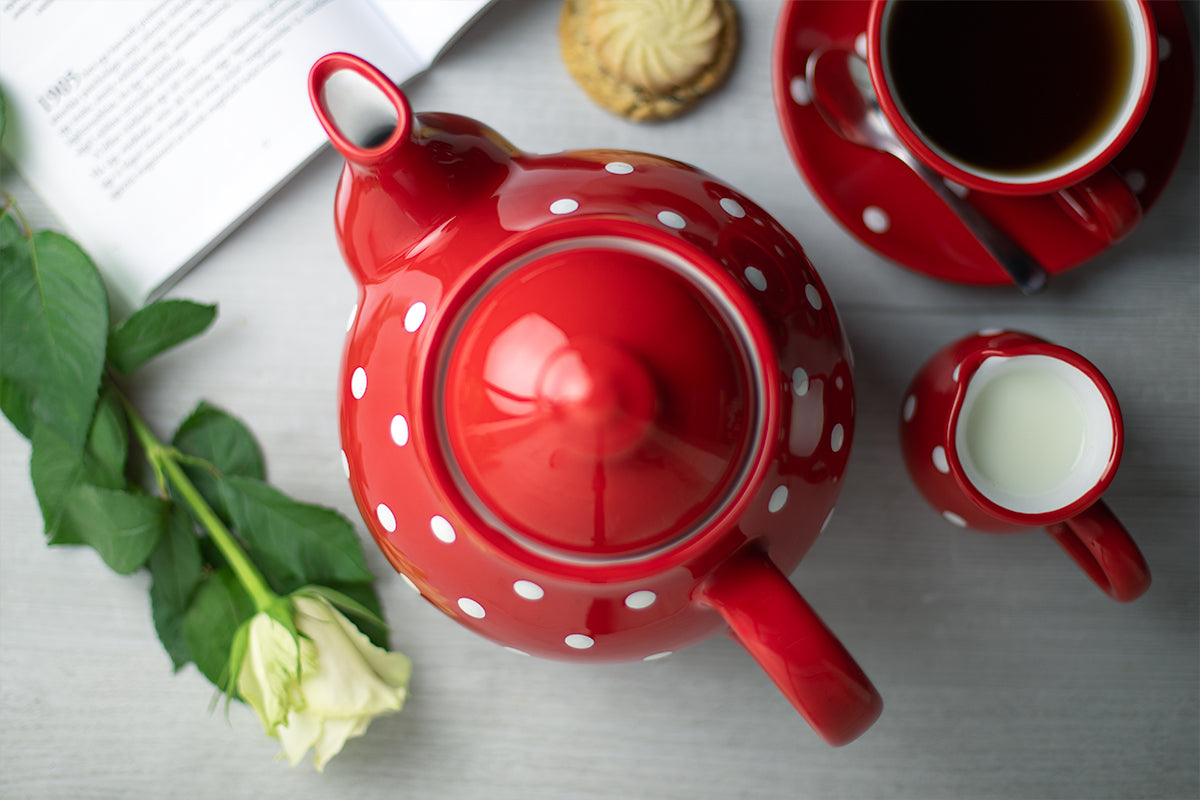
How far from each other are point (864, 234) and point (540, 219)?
28 cm

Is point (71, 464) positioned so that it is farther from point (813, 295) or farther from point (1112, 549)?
point (1112, 549)

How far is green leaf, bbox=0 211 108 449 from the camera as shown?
551 mm

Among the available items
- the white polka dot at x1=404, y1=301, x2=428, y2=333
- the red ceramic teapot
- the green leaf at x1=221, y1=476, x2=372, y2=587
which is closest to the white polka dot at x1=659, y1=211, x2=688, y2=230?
the red ceramic teapot

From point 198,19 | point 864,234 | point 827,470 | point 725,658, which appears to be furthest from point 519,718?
point 198,19

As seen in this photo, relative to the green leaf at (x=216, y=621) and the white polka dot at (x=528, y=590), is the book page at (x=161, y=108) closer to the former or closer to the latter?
the green leaf at (x=216, y=621)

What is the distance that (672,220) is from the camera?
37 cm

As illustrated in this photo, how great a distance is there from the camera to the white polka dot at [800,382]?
364 millimetres

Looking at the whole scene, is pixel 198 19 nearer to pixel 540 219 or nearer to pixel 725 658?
pixel 540 219

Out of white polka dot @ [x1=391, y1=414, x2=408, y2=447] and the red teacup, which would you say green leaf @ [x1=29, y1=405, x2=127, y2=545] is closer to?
white polka dot @ [x1=391, y1=414, x2=408, y2=447]

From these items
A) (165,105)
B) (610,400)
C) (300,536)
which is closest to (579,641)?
(610,400)

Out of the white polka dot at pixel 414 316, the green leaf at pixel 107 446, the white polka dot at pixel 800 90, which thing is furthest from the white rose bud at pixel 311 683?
the white polka dot at pixel 800 90

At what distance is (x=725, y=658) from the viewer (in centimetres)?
58

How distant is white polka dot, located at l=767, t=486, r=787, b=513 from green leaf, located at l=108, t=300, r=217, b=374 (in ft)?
1.36

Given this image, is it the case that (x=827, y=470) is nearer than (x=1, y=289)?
Yes
